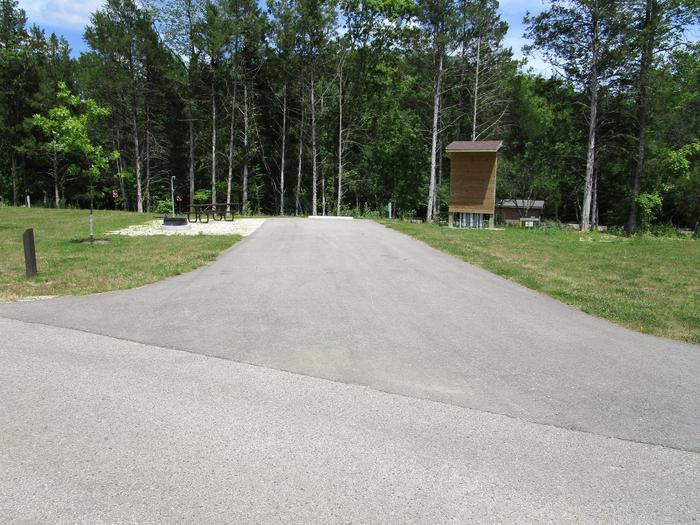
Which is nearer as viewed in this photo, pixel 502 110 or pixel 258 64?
pixel 258 64

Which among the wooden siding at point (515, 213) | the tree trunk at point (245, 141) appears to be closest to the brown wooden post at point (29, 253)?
the tree trunk at point (245, 141)

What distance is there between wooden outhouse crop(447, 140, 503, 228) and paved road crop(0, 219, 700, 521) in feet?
49.0

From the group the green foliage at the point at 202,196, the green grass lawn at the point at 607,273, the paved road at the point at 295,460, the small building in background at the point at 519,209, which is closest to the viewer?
the paved road at the point at 295,460

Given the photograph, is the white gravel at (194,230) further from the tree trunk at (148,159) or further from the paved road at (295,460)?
the tree trunk at (148,159)

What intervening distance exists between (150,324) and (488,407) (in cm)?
397

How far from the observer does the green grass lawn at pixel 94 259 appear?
796 cm

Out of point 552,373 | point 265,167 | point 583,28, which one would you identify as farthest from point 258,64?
point 552,373

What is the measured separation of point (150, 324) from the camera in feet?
19.1

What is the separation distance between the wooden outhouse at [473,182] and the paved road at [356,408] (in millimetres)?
14925

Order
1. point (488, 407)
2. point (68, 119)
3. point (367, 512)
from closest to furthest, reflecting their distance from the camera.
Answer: point (367, 512) < point (488, 407) < point (68, 119)

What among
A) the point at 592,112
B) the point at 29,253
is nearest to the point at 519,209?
the point at 592,112

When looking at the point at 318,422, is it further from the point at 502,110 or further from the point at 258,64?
→ the point at 502,110

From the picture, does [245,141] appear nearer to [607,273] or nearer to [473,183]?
[473,183]

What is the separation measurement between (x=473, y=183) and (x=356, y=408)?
18.8 meters
